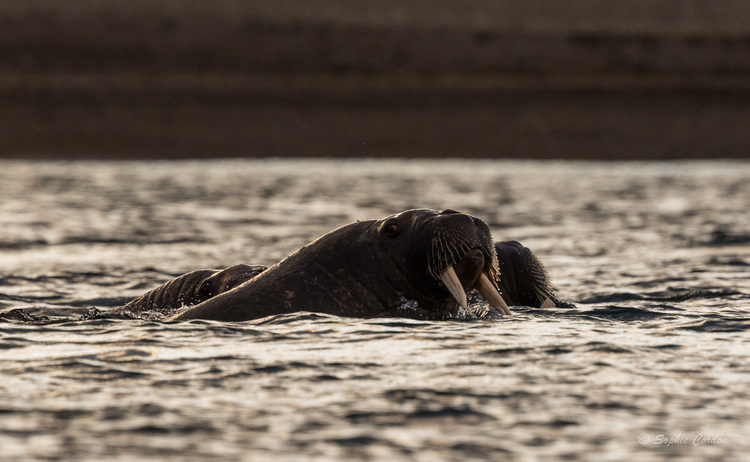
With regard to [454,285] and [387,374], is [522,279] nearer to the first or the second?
[454,285]

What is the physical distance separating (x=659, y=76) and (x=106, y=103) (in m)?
17.2

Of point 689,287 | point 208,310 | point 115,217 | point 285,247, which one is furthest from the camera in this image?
point 115,217

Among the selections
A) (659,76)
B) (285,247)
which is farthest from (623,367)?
(659,76)

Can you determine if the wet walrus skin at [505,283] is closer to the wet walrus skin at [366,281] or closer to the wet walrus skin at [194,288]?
the wet walrus skin at [194,288]

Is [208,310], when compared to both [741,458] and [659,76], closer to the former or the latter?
[741,458]

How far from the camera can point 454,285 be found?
8.70m

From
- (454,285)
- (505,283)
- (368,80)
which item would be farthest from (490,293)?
(368,80)

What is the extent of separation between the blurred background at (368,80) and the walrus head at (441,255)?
87.3 ft

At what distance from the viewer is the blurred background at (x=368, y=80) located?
119 feet

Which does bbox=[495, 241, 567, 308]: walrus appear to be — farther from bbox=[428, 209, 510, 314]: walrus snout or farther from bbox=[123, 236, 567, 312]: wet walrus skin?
bbox=[428, 209, 510, 314]: walrus snout

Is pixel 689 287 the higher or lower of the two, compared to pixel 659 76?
lower

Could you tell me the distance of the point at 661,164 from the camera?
120ft

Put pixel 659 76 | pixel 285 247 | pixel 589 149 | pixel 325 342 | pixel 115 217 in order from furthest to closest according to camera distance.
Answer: pixel 659 76 → pixel 589 149 → pixel 115 217 → pixel 285 247 → pixel 325 342

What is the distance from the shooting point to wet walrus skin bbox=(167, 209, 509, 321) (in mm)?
8984
